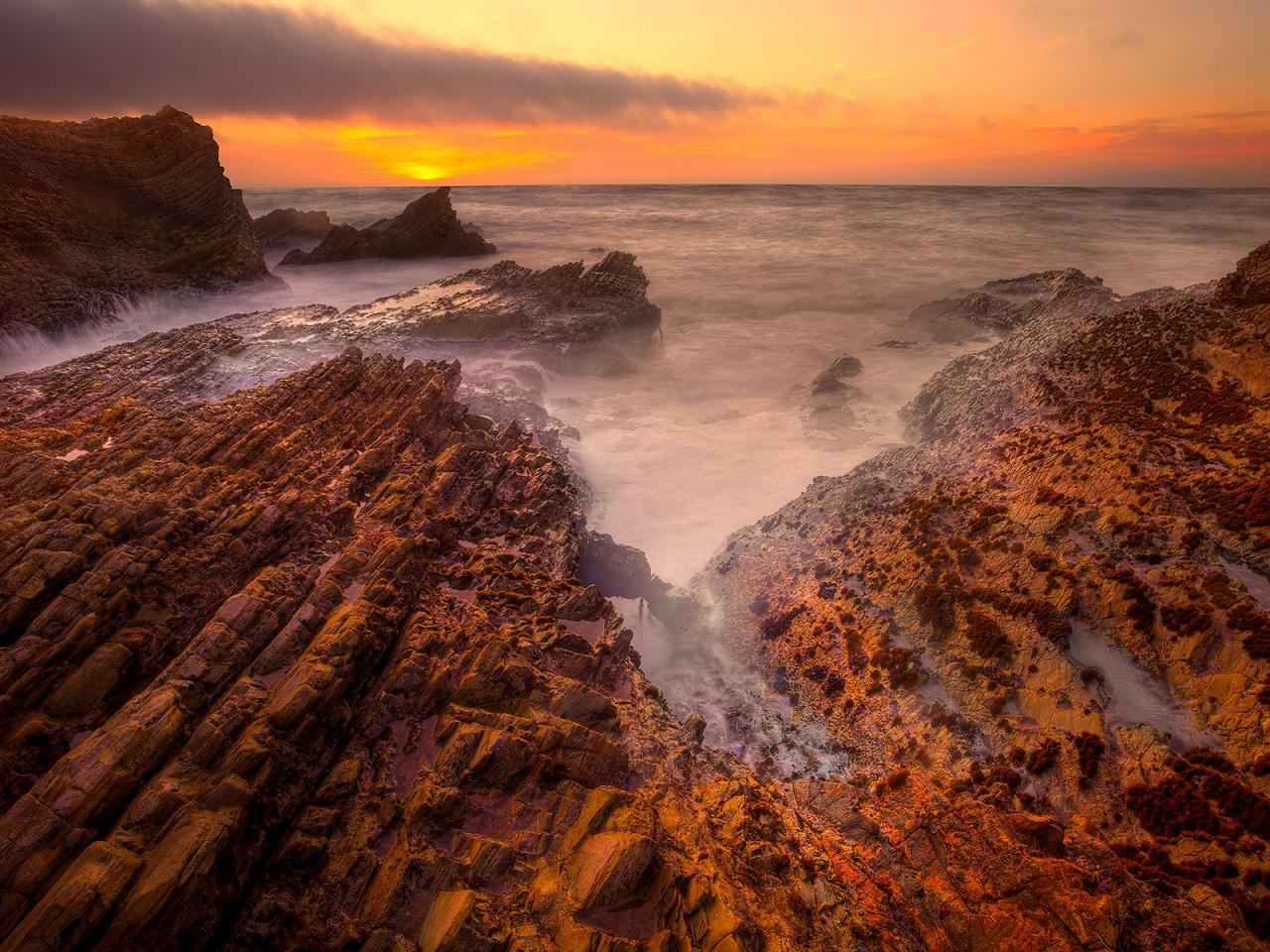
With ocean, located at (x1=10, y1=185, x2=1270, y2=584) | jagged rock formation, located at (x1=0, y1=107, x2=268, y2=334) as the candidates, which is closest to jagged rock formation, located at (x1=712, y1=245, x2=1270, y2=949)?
ocean, located at (x1=10, y1=185, x2=1270, y2=584)

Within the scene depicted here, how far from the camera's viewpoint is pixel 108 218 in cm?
3606

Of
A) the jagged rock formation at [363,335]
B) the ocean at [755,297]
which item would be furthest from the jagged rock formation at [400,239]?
the jagged rock formation at [363,335]

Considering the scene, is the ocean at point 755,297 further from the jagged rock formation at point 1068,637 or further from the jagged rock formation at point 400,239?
the jagged rock formation at point 1068,637

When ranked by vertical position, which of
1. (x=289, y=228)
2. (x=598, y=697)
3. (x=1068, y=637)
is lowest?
(x=598, y=697)

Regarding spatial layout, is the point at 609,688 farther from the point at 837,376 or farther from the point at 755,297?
the point at 755,297

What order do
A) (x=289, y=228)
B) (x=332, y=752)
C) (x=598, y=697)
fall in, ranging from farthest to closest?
1. (x=289, y=228)
2. (x=598, y=697)
3. (x=332, y=752)

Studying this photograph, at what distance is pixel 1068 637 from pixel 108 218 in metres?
54.2

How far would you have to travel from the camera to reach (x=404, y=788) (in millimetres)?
9188

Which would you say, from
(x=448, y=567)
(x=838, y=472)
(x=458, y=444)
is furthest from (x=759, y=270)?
(x=448, y=567)

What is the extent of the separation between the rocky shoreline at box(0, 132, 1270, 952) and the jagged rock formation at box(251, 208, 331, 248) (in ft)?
169

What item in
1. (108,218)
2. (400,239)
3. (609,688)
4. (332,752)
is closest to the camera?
(332,752)

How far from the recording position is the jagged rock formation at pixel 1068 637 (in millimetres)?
8648

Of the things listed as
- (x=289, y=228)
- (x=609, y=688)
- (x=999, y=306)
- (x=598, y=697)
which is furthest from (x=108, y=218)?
(x=999, y=306)

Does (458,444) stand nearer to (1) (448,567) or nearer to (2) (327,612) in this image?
(1) (448,567)
